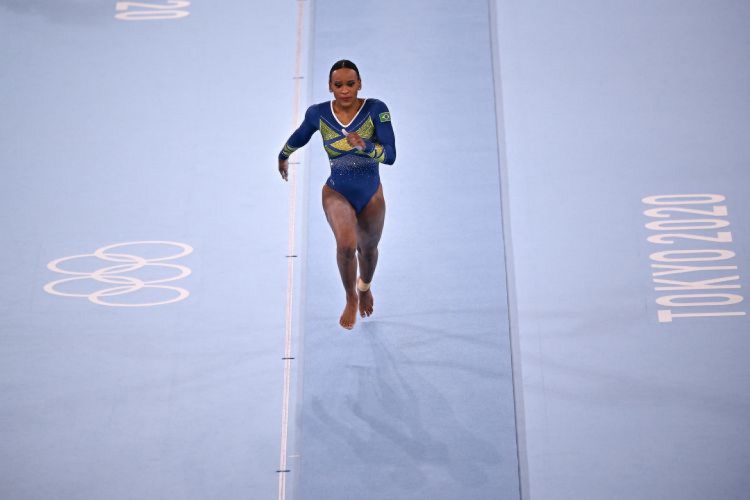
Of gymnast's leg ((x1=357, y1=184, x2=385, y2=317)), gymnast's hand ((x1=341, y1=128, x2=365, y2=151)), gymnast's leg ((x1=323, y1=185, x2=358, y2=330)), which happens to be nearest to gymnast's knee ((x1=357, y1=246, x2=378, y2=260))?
gymnast's leg ((x1=357, y1=184, x2=385, y2=317))

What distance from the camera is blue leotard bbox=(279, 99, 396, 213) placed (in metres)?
3.79

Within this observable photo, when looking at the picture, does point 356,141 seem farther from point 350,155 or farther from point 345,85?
point 345,85

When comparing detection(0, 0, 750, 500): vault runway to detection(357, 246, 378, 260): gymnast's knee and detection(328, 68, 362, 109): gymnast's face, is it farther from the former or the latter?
detection(328, 68, 362, 109): gymnast's face

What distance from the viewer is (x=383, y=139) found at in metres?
3.79

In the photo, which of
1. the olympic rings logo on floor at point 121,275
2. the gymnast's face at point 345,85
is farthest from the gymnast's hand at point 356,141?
the olympic rings logo on floor at point 121,275

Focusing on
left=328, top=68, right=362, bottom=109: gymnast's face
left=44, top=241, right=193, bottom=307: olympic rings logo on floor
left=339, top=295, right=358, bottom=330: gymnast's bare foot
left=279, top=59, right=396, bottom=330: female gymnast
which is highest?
left=328, top=68, right=362, bottom=109: gymnast's face

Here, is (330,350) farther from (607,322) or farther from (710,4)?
(710,4)

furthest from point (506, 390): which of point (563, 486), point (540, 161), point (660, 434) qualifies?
point (540, 161)

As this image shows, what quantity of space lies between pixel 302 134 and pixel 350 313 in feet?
3.60

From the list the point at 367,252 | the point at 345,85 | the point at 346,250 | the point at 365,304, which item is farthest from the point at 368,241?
the point at 345,85

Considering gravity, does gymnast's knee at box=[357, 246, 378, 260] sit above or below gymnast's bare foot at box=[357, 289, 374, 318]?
above

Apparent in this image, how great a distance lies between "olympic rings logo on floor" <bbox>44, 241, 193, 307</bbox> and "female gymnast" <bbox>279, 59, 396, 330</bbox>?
1.18 m

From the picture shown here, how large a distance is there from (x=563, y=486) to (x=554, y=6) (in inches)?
144

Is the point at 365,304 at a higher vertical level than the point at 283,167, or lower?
lower
